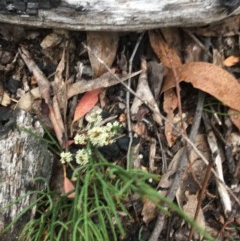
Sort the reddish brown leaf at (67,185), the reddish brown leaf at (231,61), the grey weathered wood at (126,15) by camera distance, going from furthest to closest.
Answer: the reddish brown leaf at (231,61) < the reddish brown leaf at (67,185) < the grey weathered wood at (126,15)

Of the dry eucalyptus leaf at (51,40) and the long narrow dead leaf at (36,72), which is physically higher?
the dry eucalyptus leaf at (51,40)

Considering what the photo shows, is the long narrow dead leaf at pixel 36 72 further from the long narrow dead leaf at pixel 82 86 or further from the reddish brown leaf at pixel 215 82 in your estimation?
the reddish brown leaf at pixel 215 82

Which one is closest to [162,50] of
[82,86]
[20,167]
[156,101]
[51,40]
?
[156,101]

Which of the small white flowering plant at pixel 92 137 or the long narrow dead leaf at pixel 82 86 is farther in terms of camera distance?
the long narrow dead leaf at pixel 82 86

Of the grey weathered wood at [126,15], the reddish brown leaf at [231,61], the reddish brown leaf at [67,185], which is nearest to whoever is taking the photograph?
the grey weathered wood at [126,15]

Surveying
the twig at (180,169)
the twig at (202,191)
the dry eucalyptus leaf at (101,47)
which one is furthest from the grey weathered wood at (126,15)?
the twig at (202,191)

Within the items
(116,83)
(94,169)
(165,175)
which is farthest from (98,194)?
(116,83)

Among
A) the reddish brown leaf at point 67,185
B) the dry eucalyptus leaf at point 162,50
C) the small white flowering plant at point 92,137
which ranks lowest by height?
the reddish brown leaf at point 67,185

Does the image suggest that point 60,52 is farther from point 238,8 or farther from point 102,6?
point 238,8
